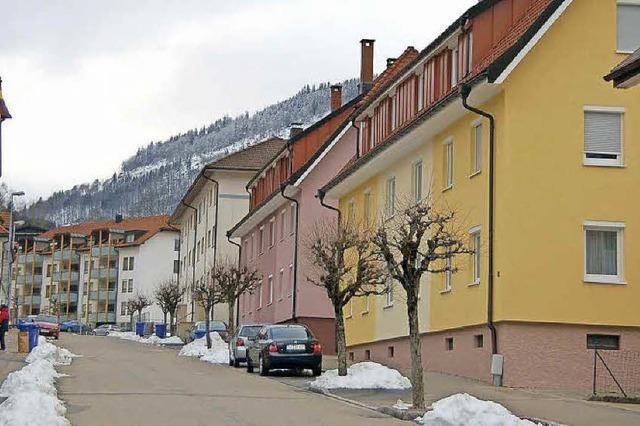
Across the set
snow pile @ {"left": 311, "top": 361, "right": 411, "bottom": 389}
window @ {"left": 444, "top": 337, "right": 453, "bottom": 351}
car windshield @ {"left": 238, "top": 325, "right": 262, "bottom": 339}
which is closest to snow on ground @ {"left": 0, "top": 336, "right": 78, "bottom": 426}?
snow pile @ {"left": 311, "top": 361, "right": 411, "bottom": 389}

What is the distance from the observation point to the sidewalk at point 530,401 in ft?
64.6

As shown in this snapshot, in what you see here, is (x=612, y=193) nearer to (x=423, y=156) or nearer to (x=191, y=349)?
(x=423, y=156)

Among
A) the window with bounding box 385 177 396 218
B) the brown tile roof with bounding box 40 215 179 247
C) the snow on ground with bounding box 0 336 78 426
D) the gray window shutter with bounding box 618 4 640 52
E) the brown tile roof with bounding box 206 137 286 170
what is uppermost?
the brown tile roof with bounding box 40 215 179 247

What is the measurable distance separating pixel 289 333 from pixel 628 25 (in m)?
13.0

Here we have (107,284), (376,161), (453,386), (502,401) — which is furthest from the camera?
(107,284)

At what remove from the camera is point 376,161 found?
36.8 metres

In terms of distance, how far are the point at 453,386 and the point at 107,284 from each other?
439 feet

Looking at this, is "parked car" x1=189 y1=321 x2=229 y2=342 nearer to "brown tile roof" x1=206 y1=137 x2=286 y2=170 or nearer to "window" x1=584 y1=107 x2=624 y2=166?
"brown tile roof" x1=206 y1=137 x2=286 y2=170

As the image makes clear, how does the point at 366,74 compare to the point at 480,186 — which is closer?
the point at 480,186

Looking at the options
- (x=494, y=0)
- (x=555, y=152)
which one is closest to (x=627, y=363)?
(x=555, y=152)

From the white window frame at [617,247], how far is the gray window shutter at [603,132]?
1760mm

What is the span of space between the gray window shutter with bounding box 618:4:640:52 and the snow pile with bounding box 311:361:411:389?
31.5 feet

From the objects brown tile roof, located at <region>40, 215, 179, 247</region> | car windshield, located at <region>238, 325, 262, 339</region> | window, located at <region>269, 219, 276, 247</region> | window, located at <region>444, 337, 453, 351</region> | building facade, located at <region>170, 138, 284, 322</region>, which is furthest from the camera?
brown tile roof, located at <region>40, 215, 179, 247</region>

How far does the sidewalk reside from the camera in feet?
64.6
